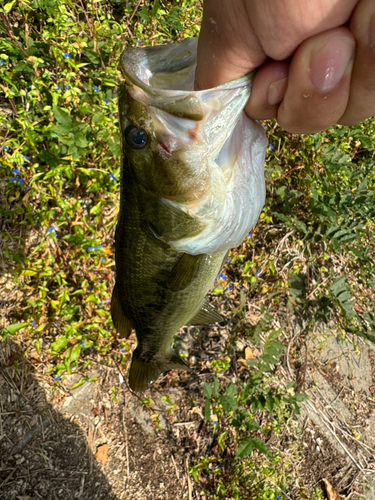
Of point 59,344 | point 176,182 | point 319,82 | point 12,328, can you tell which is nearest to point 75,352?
point 59,344

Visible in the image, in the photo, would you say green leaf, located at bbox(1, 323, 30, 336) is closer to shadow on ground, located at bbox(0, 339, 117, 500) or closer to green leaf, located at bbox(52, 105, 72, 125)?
shadow on ground, located at bbox(0, 339, 117, 500)

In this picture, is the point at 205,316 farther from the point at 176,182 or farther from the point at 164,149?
the point at 164,149

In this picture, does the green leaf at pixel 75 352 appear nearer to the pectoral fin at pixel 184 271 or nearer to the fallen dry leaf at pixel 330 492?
the pectoral fin at pixel 184 271

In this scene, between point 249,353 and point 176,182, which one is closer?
point 176,182

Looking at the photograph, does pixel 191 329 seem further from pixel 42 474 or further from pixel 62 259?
pixel 42 474

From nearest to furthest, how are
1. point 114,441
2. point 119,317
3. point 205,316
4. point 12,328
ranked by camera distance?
point 119,317, point 205,316, point 12,328, point 114,441

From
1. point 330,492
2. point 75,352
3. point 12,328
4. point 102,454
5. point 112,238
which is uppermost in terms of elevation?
point 112,238

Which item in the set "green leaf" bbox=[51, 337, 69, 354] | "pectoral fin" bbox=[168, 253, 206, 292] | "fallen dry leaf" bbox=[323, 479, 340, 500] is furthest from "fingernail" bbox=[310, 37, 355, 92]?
"fallen dry leaf" bbox=[323, 479, 340, 500]

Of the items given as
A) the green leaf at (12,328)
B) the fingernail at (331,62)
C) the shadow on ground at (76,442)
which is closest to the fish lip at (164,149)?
the fingernail at (331,62)
